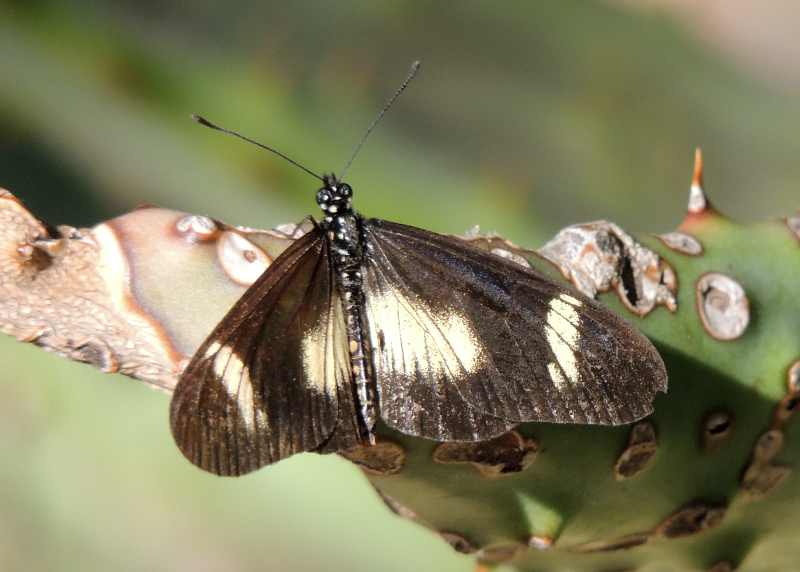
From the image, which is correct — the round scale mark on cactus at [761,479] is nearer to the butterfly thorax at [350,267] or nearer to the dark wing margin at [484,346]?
the dark wing margin at [484,346]

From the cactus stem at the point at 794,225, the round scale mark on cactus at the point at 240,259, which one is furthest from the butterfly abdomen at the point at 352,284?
the cactus stem at the point at 794,225

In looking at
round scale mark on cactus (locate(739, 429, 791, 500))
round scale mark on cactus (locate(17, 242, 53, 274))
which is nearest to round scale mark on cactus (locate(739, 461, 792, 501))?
round scale mark on cactus (locate(739, 429, 791, 500))

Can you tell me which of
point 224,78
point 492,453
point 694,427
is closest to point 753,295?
point 694,427

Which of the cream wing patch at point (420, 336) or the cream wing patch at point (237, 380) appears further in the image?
the cream wing patch at point (420, 336)

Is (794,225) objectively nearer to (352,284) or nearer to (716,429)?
(716,429)

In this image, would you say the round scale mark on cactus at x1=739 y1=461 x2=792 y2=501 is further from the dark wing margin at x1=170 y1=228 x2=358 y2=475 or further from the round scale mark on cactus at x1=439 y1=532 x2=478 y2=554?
the dark wing margin at x1=170 y1=228 x2=358 y2=475
